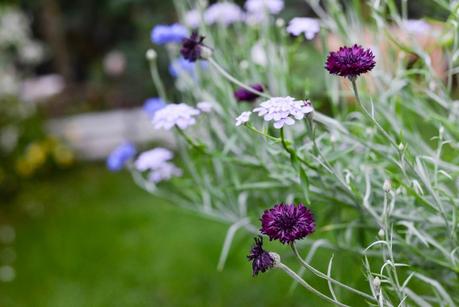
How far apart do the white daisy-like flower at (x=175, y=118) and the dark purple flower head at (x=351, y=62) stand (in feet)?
1.14

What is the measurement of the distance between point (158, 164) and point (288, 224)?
0.69 meters

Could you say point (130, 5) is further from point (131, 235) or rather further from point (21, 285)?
point (21, 285)

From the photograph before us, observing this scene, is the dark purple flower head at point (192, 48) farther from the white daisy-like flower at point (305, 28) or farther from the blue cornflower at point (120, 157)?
the blue cornflower at point (120, 157)

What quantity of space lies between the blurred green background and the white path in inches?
5.3

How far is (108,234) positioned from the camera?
283 centimetres

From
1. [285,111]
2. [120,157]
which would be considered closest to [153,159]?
[120,157]

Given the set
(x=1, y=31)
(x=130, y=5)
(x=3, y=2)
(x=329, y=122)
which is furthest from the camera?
(x=130, y=5)

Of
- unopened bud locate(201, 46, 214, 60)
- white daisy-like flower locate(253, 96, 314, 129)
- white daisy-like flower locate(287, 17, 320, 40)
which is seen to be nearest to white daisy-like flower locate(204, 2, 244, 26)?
white daisy-like flower locate(287, 17, 320, 40)

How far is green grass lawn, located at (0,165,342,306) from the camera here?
2113mm

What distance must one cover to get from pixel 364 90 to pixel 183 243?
1.39 m

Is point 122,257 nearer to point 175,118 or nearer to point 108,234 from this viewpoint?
point 108,234

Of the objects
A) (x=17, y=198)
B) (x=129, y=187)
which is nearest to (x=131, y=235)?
(x=129, y=187)

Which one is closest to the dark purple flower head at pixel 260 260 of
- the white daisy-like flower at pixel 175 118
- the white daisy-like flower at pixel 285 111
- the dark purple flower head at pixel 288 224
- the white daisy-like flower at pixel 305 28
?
the dark purple flower head at pixel 288 224

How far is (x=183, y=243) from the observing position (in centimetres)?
261
